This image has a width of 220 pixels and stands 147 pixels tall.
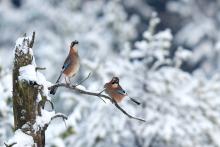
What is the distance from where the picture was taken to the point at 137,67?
16875 mm

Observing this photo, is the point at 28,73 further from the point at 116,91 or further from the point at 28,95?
the point at 116,91

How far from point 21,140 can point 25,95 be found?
0.34 metres

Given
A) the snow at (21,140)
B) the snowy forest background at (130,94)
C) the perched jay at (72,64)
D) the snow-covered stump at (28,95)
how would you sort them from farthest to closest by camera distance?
the snowy forest background at (130,94), the perched jay at (72,64), the snow-covered stump at (28,95), the snow at (21,140)

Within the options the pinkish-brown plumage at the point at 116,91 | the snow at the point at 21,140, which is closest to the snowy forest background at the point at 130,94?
the snow at the point at 21,140

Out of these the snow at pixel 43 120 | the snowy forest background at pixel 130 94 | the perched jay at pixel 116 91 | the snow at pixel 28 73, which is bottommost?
the snow at pixel 43 120

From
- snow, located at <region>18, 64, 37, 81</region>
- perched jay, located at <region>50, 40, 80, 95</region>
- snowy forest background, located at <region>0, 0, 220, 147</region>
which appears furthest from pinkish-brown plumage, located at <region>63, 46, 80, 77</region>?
snow, located at <region>18, 64, 37, 81</region>

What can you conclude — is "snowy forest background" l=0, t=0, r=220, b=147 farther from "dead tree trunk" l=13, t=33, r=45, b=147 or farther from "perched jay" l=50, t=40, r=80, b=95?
"perched jay" l=50, t=40, r=80, b=95

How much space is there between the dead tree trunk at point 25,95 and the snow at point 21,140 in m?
0.04

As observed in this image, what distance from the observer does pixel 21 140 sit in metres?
→ 7.04

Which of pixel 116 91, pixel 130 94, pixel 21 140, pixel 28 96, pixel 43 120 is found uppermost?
pixel 130 94

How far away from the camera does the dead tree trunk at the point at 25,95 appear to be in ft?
23.4

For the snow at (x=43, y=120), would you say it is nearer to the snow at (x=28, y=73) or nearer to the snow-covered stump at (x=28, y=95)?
the snow-covered stump at (x=28, y=95)

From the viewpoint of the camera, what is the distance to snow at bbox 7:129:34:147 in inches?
276

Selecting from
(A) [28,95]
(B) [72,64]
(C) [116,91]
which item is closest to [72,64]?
(B) [72,64]
